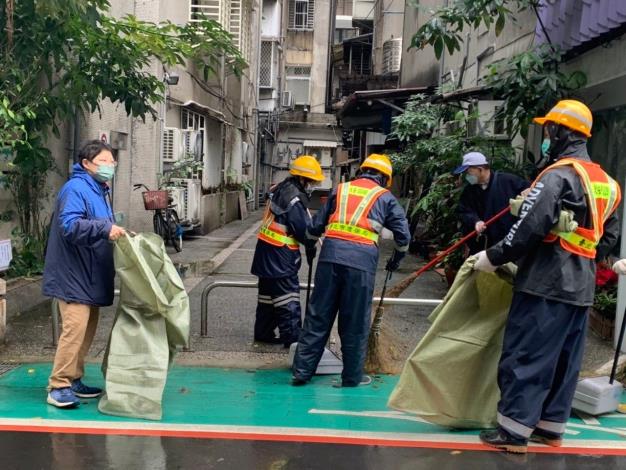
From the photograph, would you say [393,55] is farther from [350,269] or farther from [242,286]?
[350,269]

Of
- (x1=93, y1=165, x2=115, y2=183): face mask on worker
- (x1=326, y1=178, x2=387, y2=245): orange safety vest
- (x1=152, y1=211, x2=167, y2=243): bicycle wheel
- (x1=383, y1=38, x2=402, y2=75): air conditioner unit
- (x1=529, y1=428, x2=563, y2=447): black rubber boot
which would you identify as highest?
(x1=383, y1=38, x2=402, y2=75): air conditioner unit

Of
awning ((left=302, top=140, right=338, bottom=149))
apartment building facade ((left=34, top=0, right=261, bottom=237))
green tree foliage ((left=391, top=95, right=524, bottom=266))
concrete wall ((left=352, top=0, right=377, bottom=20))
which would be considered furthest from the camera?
awning ((left=302, top=140, right=338, bottom=149))

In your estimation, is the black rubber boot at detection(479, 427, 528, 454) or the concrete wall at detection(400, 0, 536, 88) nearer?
the black rubber boot at detection(479, 427, 528, 454)

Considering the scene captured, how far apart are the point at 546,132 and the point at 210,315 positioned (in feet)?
15.1

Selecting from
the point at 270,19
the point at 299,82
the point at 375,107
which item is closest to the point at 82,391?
the point at 375,107

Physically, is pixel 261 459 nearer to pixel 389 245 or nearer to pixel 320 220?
pixel 320 220

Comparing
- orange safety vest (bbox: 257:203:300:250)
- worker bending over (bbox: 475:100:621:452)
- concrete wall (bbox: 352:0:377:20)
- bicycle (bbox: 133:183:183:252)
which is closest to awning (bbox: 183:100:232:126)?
bicycle (bbox: 133:183:183:252)

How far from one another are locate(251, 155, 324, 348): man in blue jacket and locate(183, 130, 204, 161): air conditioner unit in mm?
8554

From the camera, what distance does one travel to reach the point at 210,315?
309 inches

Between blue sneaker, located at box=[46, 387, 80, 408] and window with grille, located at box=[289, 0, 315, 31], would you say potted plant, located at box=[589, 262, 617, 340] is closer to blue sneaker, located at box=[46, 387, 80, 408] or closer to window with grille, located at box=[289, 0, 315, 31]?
blue sneaker, located at box=[46, 387, 80, 408]

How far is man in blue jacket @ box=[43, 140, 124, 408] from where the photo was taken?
4586mm

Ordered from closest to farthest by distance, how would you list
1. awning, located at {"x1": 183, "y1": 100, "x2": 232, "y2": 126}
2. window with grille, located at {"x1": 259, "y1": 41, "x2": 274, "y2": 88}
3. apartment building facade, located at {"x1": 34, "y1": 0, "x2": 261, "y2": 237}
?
apartment building facade, located at {"x1": 34, "y1": 0, "x2": 261, "y2": 237} → awning, located at {"x1": 183, "y1": 100, "x2": 232, "y2": 126} → window with grille, located at {"x1": 259, "y1": 41, "x2": 274, "y2": 88}

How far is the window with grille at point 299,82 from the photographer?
38906mm

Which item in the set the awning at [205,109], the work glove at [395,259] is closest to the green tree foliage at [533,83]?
the work glove at [395,259]
